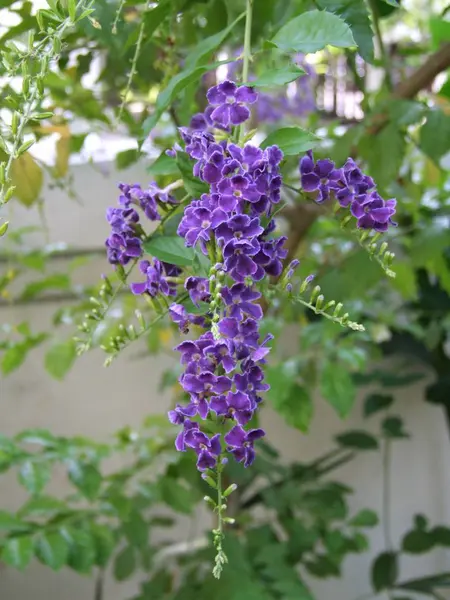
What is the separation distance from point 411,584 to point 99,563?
0.52 meters

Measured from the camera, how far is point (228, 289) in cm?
36

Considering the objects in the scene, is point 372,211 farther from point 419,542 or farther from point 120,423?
point 120,423

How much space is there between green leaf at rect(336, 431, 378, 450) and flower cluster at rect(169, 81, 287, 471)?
35.2 inches

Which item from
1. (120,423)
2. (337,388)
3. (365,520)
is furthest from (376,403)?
(120,423)

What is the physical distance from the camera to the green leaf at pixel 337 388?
86cm

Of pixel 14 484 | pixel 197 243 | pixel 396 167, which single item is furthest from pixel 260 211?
pixel 14 484

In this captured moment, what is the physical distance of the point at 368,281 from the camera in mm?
789

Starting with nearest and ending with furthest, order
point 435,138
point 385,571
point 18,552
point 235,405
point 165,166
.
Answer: point 235,405 → point 165,166 → point 435,138 → point 18,552 → point 385,571

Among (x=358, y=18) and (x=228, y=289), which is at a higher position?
(x=358, y=18)

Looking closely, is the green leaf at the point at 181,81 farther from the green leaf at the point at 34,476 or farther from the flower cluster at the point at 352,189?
the green leaf at the point at 34,476

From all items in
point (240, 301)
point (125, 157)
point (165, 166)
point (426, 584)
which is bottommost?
point (426, 584)

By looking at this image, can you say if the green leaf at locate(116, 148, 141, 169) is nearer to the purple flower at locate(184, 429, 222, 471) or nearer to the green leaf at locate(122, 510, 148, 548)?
the green leaf at locate(122, 510, 148, 548)

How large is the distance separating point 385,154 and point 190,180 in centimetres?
37

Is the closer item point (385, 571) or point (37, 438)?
point (37, 438)
